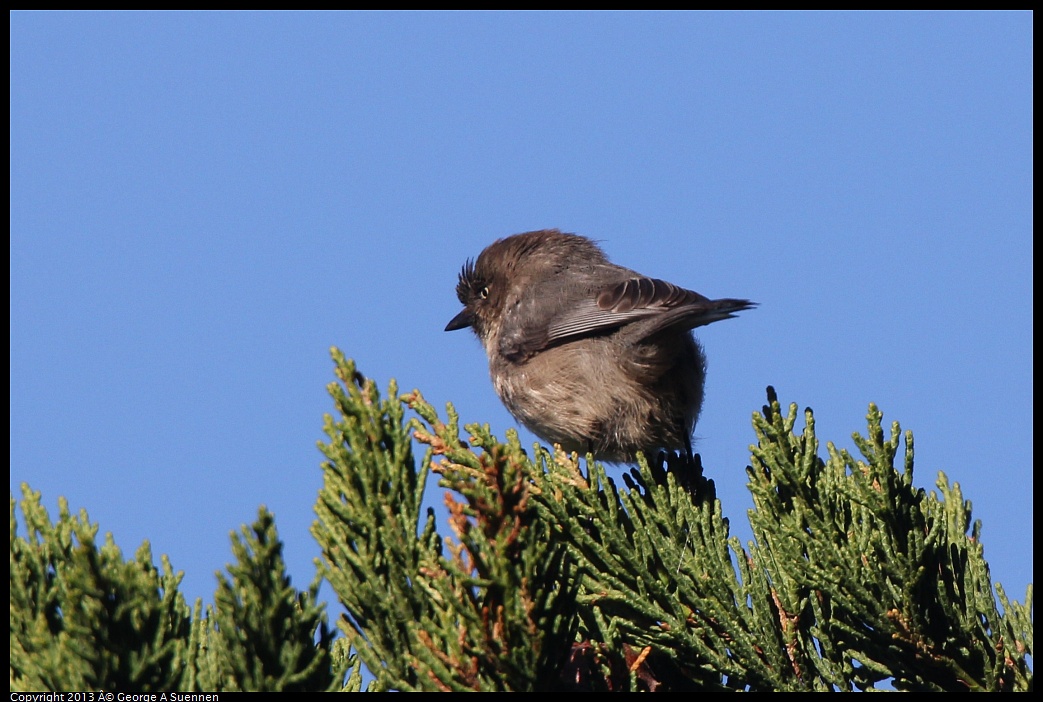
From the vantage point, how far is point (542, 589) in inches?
84.0

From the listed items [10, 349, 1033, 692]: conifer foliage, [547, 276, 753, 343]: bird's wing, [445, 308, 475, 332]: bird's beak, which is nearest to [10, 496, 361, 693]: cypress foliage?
[10, 349, 1033, 692]: conifer foliage

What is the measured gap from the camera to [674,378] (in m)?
4.99

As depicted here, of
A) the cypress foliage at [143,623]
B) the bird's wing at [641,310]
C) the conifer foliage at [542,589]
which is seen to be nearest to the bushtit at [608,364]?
the bird's wing at [641,310]

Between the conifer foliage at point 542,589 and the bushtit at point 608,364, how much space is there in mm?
1368

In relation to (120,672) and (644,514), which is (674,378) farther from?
(120,672)

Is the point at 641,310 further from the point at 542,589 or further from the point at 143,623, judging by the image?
the point at 143,623

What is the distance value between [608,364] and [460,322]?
156cm

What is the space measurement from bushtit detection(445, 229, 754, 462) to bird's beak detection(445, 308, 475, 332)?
20.5 inches

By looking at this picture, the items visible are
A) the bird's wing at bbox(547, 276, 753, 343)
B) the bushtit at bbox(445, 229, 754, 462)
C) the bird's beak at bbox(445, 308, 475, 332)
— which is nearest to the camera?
the bird's wing at bbox(547, 276, 753, 343)

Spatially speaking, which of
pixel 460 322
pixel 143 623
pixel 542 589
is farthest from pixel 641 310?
pixel 143 623

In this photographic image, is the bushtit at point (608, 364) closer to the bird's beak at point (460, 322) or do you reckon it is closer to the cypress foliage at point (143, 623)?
the bird's beak at point (460, 322)

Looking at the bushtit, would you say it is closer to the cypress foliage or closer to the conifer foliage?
the conifer foliage

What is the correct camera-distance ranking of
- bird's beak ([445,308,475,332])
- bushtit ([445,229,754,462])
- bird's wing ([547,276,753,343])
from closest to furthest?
bird's wing ([547,276,753,343]) → bushtit ([445,229,754,462]) → bird's beak ([445,308,475,332])

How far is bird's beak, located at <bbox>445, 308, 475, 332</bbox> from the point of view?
6.27 metres
